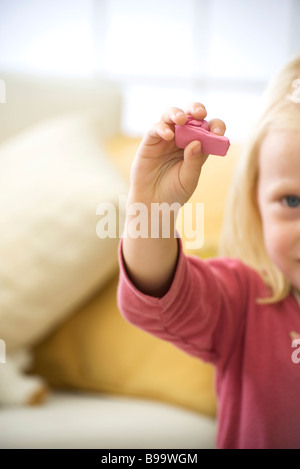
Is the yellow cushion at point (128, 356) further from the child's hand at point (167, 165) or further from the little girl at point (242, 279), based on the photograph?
the child's hand at point (167, 165)

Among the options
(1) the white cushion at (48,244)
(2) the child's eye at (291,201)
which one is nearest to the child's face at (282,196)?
(2) the child's eye at (291,201)

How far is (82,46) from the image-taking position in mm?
1417

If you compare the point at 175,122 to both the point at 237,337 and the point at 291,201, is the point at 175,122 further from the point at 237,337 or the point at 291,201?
the point at 237,337

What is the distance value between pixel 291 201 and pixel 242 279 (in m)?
0.13

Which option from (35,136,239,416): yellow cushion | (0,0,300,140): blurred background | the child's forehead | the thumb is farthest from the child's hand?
(0,0,300,140): blurred background

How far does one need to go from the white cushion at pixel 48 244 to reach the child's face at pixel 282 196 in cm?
20

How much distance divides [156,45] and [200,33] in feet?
1.25

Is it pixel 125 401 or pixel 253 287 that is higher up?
pixel 253 287

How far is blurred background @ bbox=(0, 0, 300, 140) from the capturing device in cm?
100

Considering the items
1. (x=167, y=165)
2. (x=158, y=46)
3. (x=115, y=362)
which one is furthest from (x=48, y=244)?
(x=158, y=46)

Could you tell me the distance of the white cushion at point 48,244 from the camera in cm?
63

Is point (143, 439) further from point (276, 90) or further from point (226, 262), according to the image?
point (276, 90)

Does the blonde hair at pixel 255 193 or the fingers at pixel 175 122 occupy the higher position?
the blonde hair at pixel 255 193
